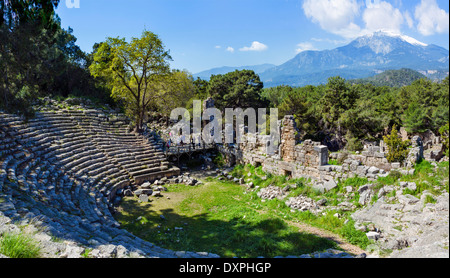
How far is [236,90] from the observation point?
3422 centimetres

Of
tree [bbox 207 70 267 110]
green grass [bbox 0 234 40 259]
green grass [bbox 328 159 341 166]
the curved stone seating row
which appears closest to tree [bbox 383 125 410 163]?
green grass [bbox 328 159 341 166]

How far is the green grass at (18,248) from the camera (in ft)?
13.7

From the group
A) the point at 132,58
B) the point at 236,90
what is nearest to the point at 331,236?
the point at 132,58

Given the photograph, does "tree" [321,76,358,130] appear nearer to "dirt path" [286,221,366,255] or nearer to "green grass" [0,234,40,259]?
"dirt path" [286,221,366,255]

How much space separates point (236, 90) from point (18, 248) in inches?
1240

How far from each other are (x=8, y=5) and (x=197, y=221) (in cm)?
1093

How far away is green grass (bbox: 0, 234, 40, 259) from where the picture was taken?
417 centimetres

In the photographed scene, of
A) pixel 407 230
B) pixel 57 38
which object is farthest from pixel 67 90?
pixel 407 230

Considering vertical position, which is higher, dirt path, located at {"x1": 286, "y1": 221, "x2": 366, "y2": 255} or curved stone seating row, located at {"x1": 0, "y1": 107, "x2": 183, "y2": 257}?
curved stone seating row, located at {"x1": 0, "y1": 107, "x2": 183, "y2": 257}

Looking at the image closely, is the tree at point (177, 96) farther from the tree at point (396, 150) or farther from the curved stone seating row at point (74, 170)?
the tree at point (396, 150)

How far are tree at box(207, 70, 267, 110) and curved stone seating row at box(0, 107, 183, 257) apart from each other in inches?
642

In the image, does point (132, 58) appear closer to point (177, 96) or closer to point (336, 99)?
point (177, 96)

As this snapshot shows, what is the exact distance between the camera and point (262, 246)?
8625mm

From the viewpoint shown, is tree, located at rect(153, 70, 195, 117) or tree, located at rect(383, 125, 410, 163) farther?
tree, located at rect(153, 70, 195, 117)
